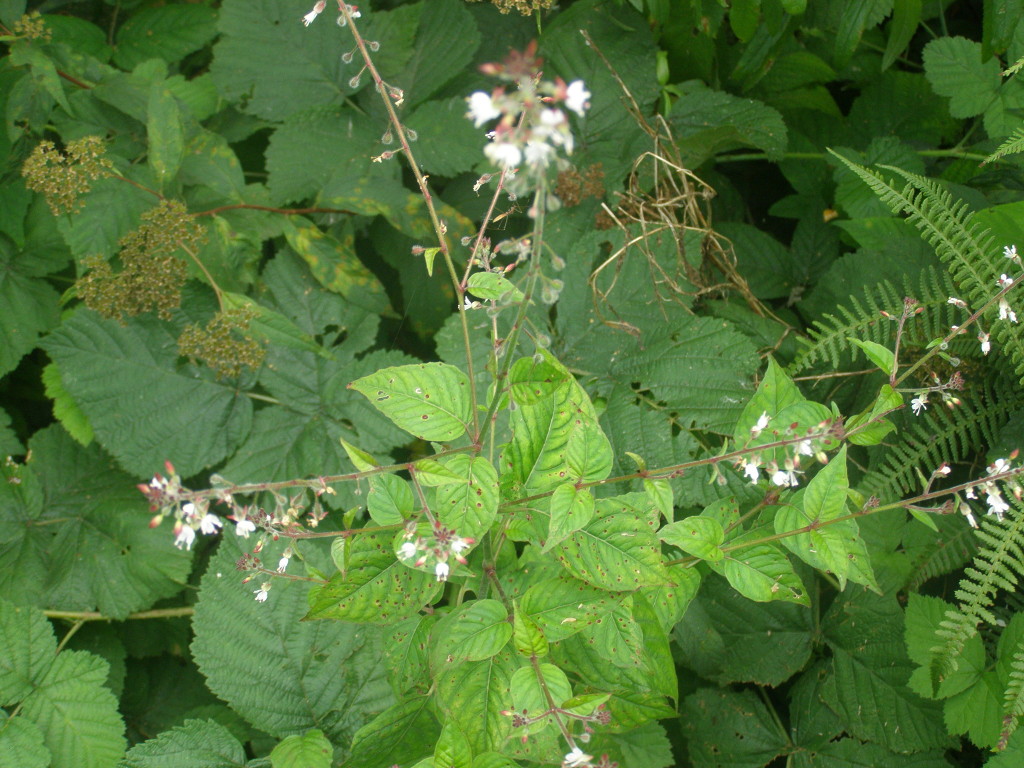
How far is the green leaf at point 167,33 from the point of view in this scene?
2.61m

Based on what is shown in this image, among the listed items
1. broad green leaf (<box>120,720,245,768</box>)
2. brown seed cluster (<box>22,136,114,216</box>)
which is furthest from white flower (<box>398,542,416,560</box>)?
brown seed cluster (<box>22,136,114,216</box>)

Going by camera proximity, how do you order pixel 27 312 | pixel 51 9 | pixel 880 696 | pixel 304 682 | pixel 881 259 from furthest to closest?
1. pixel 51 9
2. pixel 27 312
3. pixel 881 259
4. pixel 880 696
5. pixel 304 682

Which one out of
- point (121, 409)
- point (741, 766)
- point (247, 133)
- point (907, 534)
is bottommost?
point (741, 766)

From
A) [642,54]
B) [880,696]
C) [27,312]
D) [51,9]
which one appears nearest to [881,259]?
[642,54]

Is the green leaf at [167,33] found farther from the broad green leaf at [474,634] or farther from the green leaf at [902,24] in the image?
the broad green leaf at [474,634]

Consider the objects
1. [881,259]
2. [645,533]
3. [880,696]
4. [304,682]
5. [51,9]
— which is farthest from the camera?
[51,9]

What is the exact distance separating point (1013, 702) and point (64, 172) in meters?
2.72

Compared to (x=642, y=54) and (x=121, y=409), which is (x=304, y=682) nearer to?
(x=121, y=409)

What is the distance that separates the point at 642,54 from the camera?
2.48 meters

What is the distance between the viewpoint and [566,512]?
117cm

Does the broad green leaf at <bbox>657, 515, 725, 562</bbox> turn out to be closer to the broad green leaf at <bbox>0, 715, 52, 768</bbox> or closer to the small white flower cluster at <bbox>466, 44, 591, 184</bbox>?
the small white flower cluster at <bbox>466, 44, 591, 184</bbox>

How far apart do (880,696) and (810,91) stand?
1939 millimetres

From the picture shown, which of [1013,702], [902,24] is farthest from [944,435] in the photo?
[902,24]

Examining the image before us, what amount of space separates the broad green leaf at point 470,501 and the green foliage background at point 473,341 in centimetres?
34
